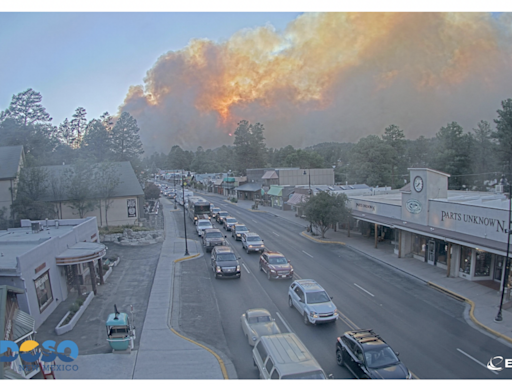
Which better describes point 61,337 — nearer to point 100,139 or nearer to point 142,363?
point 142,363

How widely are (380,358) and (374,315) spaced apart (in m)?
6.02

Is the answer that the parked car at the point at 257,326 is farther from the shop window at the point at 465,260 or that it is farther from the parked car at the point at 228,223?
the parked car at the point at 228,223

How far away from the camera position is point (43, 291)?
55.0 feet

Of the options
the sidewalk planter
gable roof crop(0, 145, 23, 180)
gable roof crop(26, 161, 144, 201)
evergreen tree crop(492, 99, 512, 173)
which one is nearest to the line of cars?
the sidewalk planter

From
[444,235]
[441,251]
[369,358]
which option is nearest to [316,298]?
[369,358]

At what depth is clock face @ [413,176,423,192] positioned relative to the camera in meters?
25.6

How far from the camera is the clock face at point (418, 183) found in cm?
2565

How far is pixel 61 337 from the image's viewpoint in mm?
14602

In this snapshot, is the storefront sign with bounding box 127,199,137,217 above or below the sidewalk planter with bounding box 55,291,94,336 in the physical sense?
above

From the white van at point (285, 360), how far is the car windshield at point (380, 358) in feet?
6.15

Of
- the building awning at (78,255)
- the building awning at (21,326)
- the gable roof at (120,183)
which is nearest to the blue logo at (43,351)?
the building awning at (21,326)

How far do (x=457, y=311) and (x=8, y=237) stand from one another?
27.4 metres

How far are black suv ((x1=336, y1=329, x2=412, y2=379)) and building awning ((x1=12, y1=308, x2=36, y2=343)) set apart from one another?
35.7 ft
